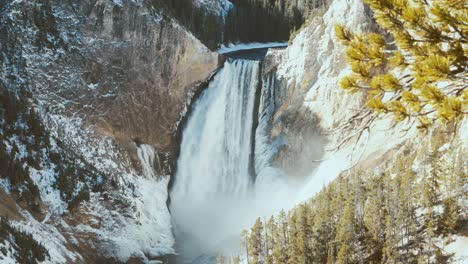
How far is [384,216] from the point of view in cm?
2758

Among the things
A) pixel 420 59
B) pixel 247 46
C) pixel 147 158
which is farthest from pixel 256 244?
pixel 247 46

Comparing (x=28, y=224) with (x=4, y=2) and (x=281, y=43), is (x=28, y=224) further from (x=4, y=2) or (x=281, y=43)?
(x=281, y=43)

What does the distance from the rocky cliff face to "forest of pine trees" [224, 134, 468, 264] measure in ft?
25.6

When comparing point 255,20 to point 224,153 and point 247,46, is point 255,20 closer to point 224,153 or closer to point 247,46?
point 247,46

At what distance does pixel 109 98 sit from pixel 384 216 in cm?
2132

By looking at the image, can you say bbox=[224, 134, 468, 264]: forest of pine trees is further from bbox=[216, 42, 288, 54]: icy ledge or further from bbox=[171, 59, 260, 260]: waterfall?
bbox=[216, 42, 288, 54]: icy ledge

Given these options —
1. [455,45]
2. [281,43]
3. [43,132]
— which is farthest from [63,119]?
[281,43]

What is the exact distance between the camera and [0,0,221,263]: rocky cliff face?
96.0 feet

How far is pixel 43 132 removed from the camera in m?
29.7

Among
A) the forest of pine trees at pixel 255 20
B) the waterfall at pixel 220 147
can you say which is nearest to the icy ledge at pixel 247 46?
the forest of pine trees at pixel 255 20

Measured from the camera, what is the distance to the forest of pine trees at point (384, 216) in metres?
25.7

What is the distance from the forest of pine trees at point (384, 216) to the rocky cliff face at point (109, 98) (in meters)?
7.80

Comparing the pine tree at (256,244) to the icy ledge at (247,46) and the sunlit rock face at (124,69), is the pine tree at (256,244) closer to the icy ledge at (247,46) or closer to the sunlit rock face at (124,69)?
the sunlit rock face at (124,69)

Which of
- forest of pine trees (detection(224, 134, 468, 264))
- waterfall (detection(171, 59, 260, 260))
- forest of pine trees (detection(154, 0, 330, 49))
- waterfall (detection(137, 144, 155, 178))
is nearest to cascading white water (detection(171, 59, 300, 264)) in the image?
waterfall (detection(171, 59, 260, 260))
